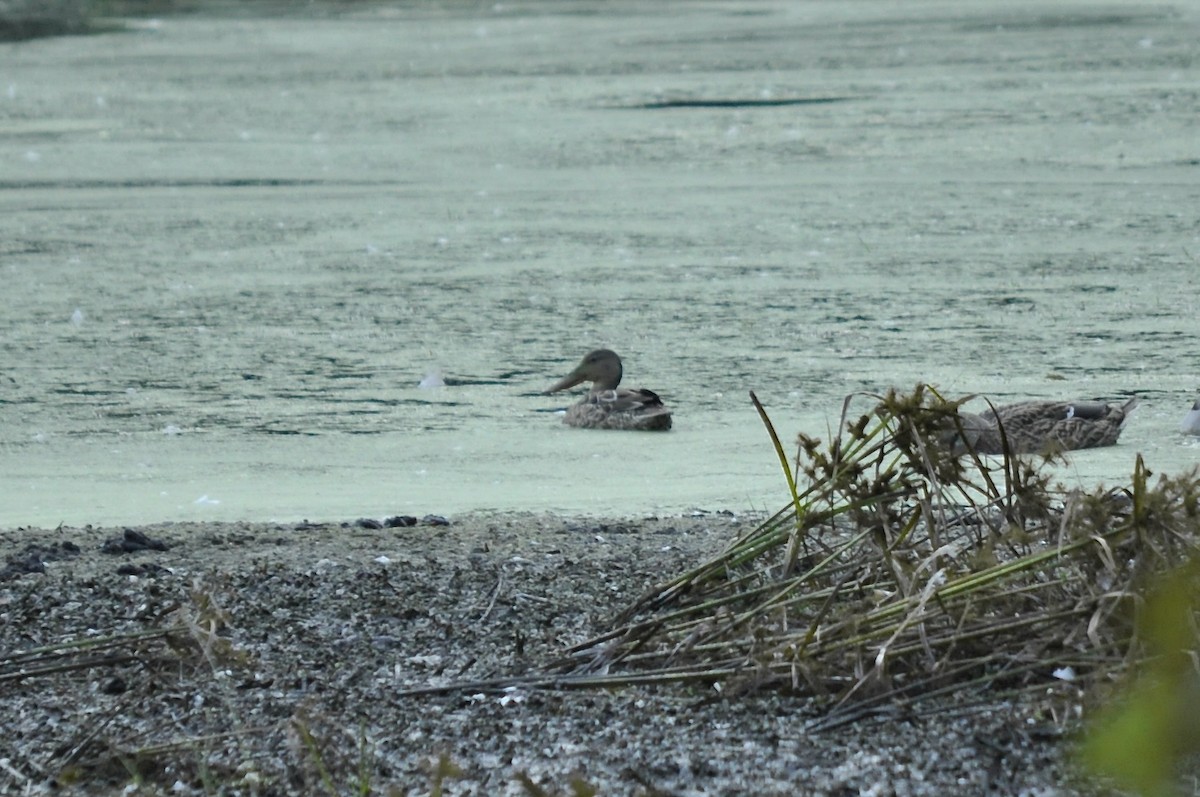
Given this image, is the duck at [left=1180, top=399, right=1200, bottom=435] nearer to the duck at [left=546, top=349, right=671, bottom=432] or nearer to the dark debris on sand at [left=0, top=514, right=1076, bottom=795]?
the duck at [left=546, top=349, right=671, bottom=432]

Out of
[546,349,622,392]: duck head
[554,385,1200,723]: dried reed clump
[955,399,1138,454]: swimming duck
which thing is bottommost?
[546,349,622,392]: duck head

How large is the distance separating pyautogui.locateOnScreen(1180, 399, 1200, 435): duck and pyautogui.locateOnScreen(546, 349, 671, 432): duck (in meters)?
1.74

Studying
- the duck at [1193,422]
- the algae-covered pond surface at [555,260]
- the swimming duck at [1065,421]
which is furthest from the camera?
the algae-covered pond surface at [555,260]

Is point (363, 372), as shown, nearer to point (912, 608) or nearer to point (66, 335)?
point (66, 335)

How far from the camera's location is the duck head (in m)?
7.16

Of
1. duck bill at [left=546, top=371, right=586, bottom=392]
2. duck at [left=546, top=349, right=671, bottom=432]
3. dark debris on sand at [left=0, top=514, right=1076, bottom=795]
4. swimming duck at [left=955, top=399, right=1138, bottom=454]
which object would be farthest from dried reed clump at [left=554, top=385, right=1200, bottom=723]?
duck bill at [left=546, top=371, right=586, bottom=392]

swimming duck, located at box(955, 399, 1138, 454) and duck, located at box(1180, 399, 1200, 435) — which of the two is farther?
duck, located at box(1180, 399, 1200, 435)

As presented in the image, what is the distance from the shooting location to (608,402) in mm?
6867

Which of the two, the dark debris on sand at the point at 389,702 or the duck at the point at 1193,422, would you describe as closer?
the dark debris on sand at the point at 389,702

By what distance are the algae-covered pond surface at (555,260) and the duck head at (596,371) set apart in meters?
0.14

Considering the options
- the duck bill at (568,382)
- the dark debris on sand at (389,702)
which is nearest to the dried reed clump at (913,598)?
the dark debris on sand at (389,702)

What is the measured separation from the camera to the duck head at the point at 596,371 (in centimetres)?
716

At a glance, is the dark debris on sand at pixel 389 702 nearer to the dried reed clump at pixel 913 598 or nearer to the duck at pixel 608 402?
the dried reed clump at pixel 913 598

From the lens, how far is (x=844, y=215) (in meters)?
10.8
